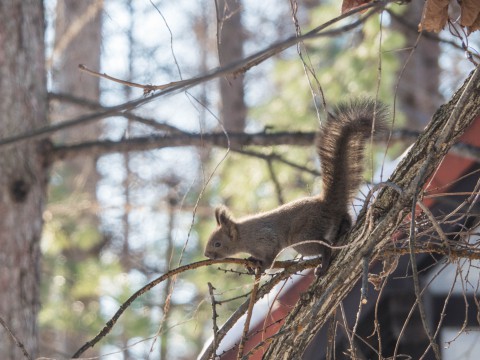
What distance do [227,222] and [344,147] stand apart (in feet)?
3.08

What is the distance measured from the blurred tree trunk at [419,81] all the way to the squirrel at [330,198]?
742cm

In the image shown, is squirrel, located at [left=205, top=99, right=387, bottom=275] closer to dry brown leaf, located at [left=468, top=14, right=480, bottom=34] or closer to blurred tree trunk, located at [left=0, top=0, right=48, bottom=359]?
dry brown leaf, located at [left=468, top=14, right=480, bottom=34]

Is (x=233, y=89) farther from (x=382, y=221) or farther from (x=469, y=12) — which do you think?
(x=382, y=221)

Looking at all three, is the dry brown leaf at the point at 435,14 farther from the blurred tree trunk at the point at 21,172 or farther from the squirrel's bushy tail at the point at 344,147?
the blurred tree trunk at the point at 21,172

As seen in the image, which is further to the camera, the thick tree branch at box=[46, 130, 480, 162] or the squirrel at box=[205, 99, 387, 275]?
the thick tree branch at box=[46, 130, 480, 162]

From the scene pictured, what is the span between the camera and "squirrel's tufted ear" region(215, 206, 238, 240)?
3809mm

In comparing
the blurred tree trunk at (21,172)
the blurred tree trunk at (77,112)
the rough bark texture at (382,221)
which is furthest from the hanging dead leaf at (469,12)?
the blurred tree trunk at (77,112)

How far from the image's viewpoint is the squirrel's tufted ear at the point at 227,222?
12.5 feet

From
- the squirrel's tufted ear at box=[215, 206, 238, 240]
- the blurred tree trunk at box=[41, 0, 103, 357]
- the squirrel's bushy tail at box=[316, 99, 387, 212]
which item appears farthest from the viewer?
the blurred tree trunk at box=[41, 0, 103, 357]

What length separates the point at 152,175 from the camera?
42.9 feet

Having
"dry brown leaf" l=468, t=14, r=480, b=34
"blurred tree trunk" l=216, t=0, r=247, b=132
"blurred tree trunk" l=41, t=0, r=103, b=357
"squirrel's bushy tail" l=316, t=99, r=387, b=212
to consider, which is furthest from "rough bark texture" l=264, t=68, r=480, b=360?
"blurred tree trunk" l=216, t=0, r=247, b=132

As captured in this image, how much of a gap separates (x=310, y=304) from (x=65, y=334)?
34.2 feet

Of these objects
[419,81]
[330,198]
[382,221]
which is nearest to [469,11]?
[382,221]

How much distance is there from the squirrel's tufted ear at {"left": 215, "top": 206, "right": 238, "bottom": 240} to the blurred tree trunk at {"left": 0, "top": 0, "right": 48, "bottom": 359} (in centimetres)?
139
